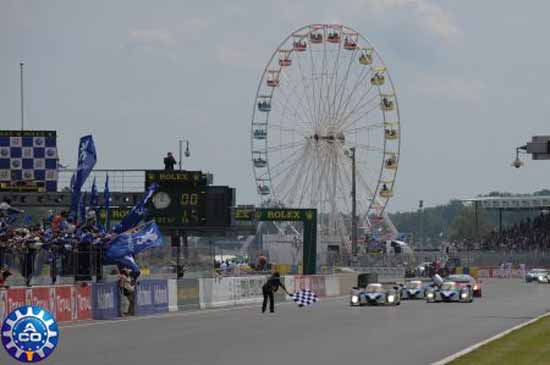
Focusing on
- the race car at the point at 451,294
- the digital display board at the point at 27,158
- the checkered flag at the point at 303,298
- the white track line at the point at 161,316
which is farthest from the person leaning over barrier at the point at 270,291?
the race car at the point at 451,294

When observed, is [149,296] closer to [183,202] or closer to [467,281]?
[183,202]

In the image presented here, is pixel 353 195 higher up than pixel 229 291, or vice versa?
pixel 353 195

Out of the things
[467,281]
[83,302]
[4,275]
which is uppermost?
[4,275]

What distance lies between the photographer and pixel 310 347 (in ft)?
71.1

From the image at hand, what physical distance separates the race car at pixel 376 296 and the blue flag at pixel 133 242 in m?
8.59

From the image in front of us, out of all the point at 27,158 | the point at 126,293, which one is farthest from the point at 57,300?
the point at 27,158

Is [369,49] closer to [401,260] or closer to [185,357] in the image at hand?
[401,260]

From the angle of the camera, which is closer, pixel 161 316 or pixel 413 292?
pixel 161 316

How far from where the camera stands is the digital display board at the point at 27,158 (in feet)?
137

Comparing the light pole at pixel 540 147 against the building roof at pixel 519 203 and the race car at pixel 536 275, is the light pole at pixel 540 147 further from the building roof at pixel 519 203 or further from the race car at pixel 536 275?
the building roof at pixel 519 203

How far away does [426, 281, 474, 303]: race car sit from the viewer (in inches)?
1786

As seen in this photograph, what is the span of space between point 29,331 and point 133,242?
82.2 feet

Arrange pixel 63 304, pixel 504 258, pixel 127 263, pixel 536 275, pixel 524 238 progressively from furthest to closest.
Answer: pixel 524 238, pixel 504 258, pixel 536 275, pixel 127 263, pixel 63 304

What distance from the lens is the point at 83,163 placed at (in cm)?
3672
